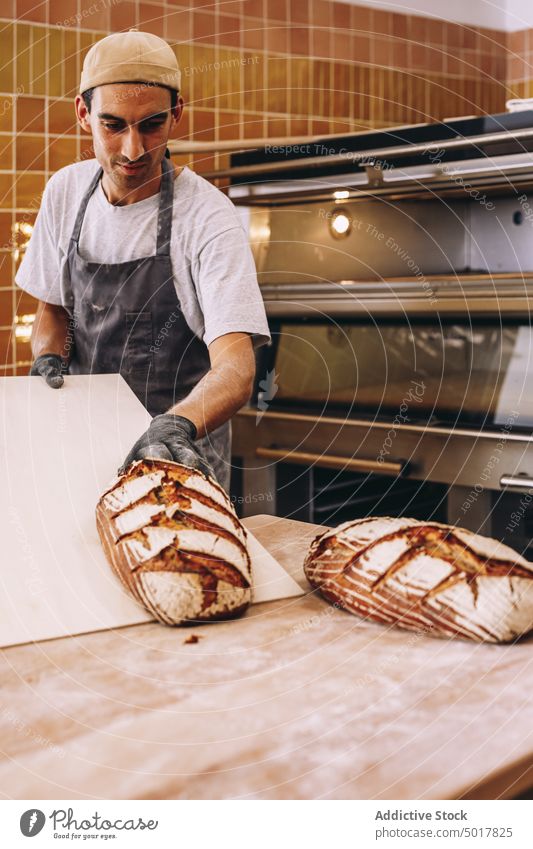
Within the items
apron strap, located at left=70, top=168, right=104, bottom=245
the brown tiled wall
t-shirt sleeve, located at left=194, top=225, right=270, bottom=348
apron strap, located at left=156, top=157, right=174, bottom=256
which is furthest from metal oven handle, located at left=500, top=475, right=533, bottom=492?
the brown tiled wall

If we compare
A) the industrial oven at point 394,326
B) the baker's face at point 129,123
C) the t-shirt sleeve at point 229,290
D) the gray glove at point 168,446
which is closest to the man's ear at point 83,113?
the baker's face at point 129,123

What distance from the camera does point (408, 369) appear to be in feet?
6.23

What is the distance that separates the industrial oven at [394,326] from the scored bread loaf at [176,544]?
99 centimetres

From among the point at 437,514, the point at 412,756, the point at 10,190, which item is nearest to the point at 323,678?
the point at 412,756

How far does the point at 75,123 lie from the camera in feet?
6.57

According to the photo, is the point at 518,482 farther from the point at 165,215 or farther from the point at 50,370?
the point at 50,370

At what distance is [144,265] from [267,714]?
2.89ft

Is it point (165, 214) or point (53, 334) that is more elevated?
point (165, 214)

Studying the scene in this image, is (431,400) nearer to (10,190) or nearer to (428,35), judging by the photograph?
(10,190)

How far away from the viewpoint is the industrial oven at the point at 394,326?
170cm

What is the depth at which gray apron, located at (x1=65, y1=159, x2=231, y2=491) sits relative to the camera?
132cm

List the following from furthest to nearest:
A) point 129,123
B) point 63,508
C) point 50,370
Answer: point 129,123 < point 50,370 < point 63,508

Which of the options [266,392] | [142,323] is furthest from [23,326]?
[142,323]
